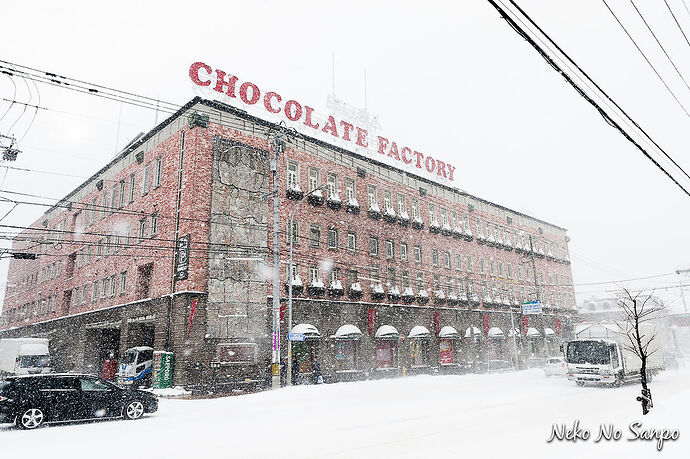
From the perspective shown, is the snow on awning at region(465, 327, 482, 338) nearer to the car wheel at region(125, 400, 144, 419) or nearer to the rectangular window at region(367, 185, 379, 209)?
the rectangular window at region(367, 185, 379, 209)

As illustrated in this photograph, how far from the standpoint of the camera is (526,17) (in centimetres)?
722

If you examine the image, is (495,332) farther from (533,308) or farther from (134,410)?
(134,410)

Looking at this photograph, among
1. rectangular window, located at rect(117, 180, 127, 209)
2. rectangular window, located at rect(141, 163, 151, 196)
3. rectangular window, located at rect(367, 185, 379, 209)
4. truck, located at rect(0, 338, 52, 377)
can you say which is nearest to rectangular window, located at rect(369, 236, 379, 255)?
rectangular window, located at rect(367, 185, 379, 209)

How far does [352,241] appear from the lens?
35.9 meters

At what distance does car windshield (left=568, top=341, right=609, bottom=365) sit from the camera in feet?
82.7

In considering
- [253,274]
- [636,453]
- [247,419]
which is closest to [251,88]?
[253,274]

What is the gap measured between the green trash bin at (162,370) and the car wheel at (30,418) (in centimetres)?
1201

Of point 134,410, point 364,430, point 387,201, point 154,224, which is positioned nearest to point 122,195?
point 154,224

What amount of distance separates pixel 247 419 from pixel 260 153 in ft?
64.5

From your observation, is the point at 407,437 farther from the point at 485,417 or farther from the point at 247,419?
the point at 247,419

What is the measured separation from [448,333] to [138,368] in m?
24.8

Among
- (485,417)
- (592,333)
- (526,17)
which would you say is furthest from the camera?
(592,333)

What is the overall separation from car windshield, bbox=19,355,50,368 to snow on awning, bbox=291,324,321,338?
2267 centimetres

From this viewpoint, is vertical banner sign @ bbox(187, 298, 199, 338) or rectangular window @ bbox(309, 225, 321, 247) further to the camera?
rectangular window @ bbox(309, 225, 321, 247)
